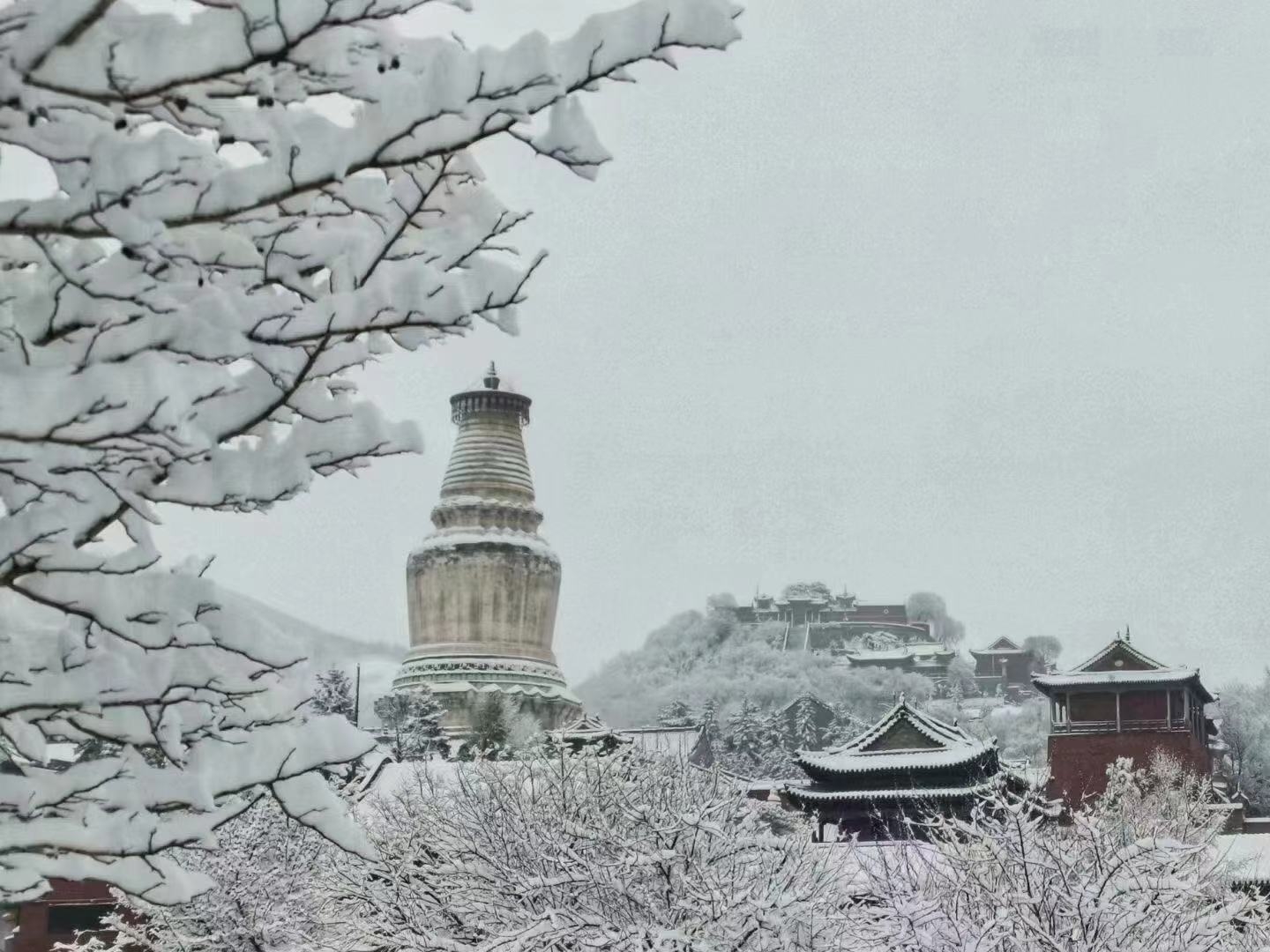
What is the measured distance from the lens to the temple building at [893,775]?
39.1 metres

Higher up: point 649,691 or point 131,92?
point 649,691

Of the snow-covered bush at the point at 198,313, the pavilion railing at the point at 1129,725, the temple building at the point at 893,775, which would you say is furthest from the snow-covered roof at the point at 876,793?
→ the snow-covered bush at the point at 198,313

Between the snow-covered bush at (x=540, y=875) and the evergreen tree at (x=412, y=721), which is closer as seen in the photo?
the snow-covered bush at (x=540, y=875)

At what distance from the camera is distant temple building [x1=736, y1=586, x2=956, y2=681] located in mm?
128250

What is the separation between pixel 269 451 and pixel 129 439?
0.49 metres

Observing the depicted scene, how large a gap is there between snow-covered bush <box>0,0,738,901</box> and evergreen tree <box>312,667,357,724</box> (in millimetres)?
46687

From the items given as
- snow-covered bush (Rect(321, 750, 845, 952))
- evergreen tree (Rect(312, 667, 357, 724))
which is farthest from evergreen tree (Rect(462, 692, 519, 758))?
snow-covered bush (Rect(321, 750, 845, 952))

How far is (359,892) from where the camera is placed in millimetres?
18297

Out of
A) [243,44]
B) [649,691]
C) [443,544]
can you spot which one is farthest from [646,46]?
[649,691]

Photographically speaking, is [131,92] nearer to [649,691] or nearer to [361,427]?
[361,427]

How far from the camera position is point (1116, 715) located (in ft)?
148

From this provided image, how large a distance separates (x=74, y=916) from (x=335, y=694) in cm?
1898

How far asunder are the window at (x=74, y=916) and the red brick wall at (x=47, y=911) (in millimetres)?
132

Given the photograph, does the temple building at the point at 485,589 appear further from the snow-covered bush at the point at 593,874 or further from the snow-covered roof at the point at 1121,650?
the snow-covered bush at the point at 593,874
